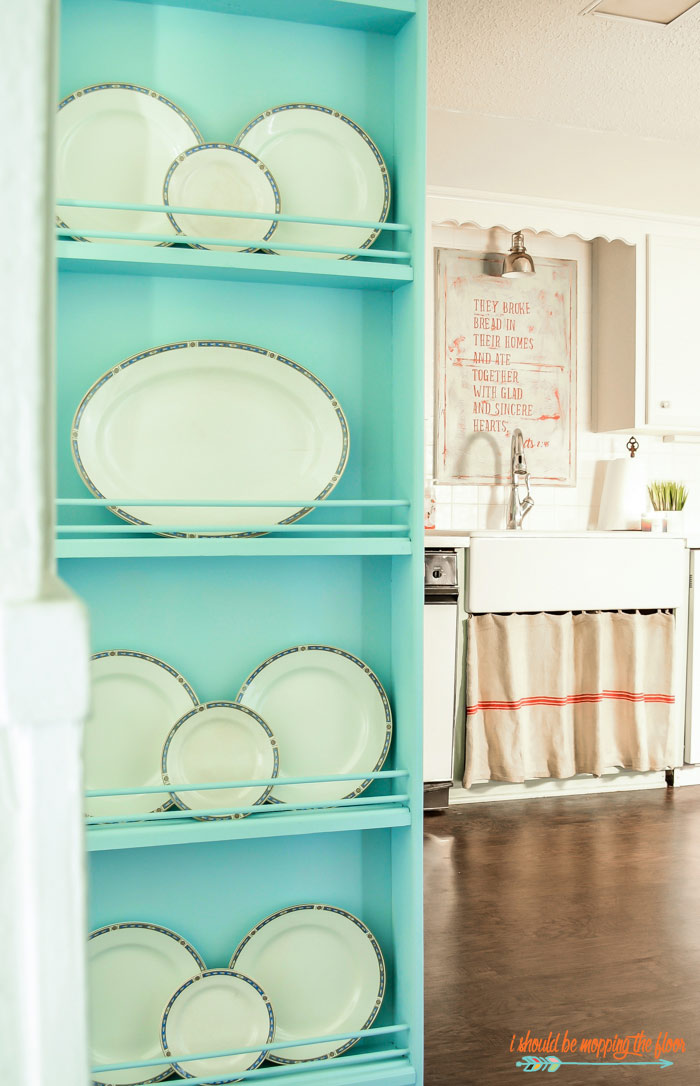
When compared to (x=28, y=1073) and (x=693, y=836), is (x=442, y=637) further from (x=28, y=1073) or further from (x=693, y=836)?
(x=28, y=1073)

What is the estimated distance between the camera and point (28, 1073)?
231 mm

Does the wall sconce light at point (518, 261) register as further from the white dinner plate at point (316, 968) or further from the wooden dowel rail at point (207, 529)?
the white dinner plate at point (316, 968)

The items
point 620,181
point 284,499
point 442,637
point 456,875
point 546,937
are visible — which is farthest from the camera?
point 620,181

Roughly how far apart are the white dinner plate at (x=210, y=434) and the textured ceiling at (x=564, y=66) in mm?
1486

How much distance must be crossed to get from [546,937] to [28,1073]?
6.92 ft

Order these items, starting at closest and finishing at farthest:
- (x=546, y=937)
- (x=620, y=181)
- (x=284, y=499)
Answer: (x=284, y=499), (x=546, y=937), (x=620, y=181)

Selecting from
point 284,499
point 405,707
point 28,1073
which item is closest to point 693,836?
point 405,707

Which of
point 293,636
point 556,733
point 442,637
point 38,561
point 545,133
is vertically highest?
point 545,133

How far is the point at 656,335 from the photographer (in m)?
3.70

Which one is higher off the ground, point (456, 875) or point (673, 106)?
point (673, 106)

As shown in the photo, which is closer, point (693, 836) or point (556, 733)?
point (693, 836)

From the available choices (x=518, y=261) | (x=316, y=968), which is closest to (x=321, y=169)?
(x=316, y=968)

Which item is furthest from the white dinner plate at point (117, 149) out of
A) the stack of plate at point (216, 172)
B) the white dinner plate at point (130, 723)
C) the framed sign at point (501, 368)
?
the framed sign at point (501, 368)

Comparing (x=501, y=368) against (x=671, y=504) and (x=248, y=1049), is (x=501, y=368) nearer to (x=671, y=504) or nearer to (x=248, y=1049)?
(x=671, y=504)
